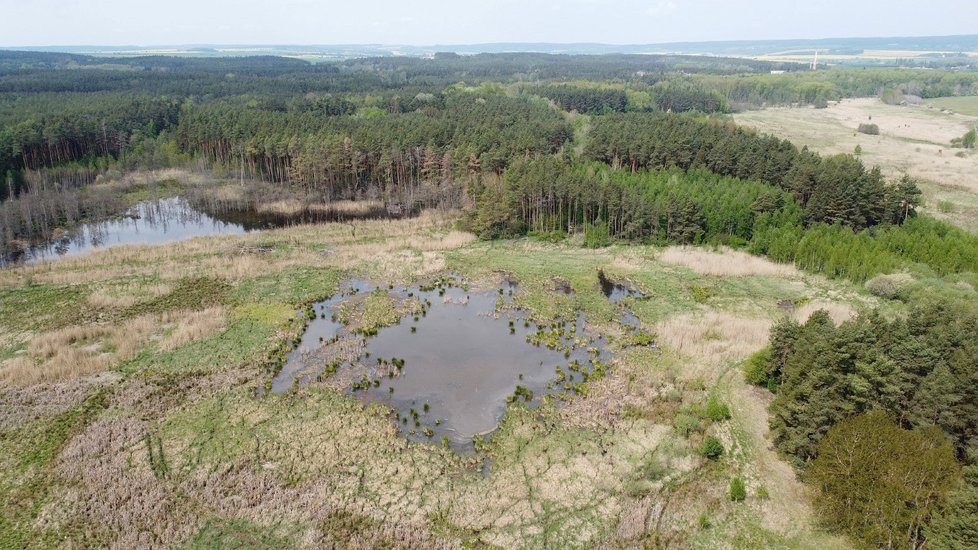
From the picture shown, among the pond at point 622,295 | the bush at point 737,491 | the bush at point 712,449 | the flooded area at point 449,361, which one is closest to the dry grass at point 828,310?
the pond at point 622,295

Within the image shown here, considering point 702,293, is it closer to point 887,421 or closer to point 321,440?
point 887,421

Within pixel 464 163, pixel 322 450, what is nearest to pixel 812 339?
pixel 322 450

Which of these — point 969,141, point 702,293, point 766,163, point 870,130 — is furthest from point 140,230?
point 870,130

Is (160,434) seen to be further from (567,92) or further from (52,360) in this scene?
(567,92)

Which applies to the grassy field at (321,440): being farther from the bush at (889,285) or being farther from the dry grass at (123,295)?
the bush at (889,285)

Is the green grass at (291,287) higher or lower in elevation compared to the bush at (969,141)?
lower

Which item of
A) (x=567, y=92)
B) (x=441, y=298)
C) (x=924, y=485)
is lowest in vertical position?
(x=441, y=298)
